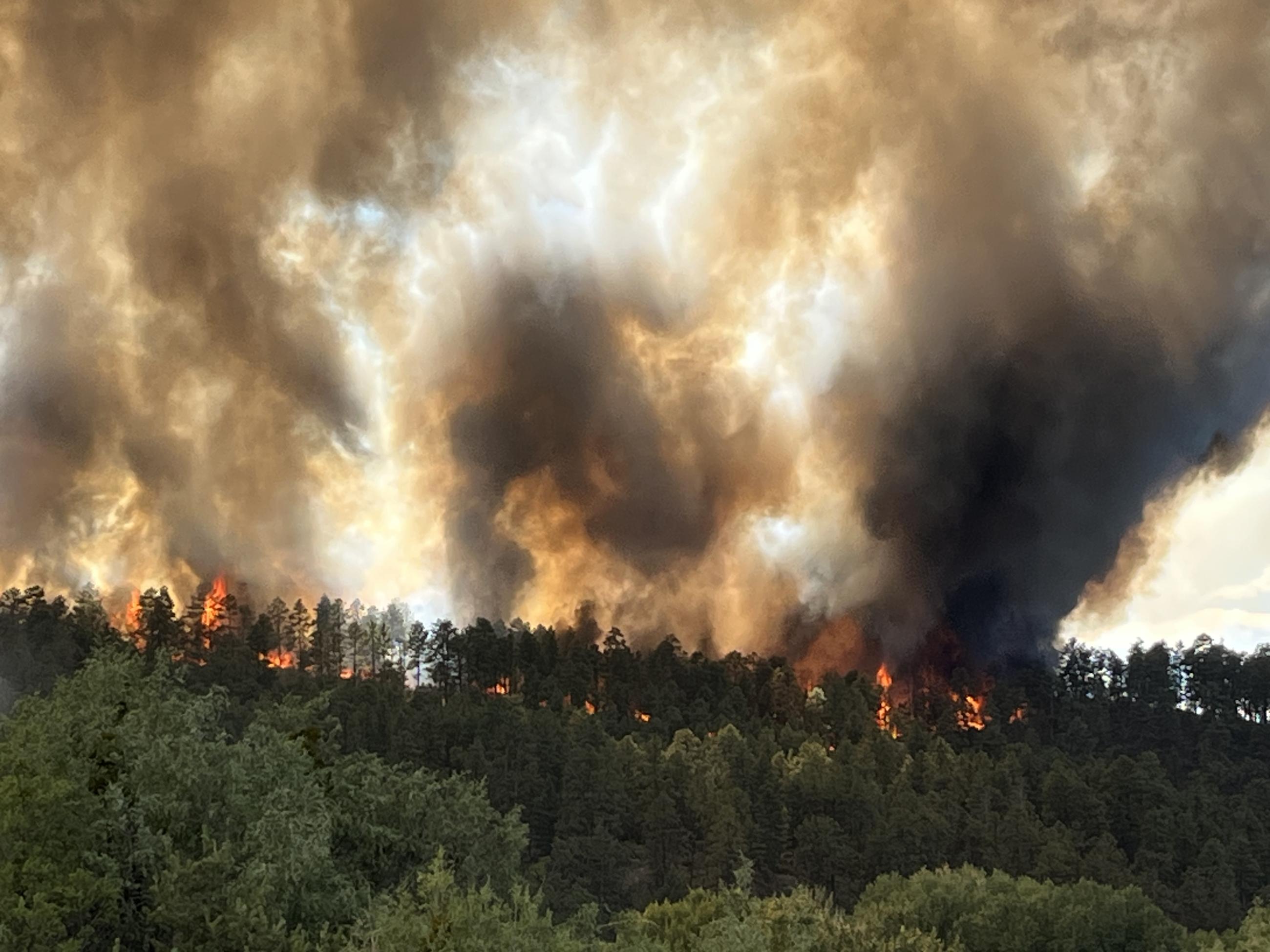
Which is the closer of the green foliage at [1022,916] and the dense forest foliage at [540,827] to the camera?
the dense forest foliage at [540,827]

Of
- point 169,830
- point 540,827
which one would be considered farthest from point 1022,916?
point 169,830

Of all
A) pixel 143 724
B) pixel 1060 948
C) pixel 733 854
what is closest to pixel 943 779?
pixel 733 854

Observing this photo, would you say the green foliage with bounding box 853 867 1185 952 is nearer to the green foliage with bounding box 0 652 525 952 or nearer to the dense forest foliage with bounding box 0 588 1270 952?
the dense forest foliage with bounding box 0 588 1270 952

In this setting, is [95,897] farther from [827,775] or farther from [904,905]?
[827,775]

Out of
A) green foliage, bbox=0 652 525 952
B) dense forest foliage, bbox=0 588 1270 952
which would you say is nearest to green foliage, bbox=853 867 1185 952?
dense forest foliage, bbox=0 588 1270 952

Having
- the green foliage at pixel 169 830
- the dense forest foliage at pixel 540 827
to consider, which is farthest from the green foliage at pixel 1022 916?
the green foliage at pixel 169 830

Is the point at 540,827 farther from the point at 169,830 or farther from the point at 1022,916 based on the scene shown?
the point at 169,830

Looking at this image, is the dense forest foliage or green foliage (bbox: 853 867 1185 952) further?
green foliage (bbox: 853 867 1185 952)

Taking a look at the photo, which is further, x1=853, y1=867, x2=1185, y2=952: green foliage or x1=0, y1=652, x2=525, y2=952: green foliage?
x1=853, y1=867, x2=1185, y2=952: green foliage

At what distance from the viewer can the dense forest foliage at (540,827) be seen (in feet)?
122

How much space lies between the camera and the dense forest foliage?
122ft

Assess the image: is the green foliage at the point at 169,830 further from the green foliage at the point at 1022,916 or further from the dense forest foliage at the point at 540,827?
the green foliage at the point at 1022,916

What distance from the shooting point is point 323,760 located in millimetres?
57625

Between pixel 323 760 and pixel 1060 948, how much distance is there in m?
69.1
